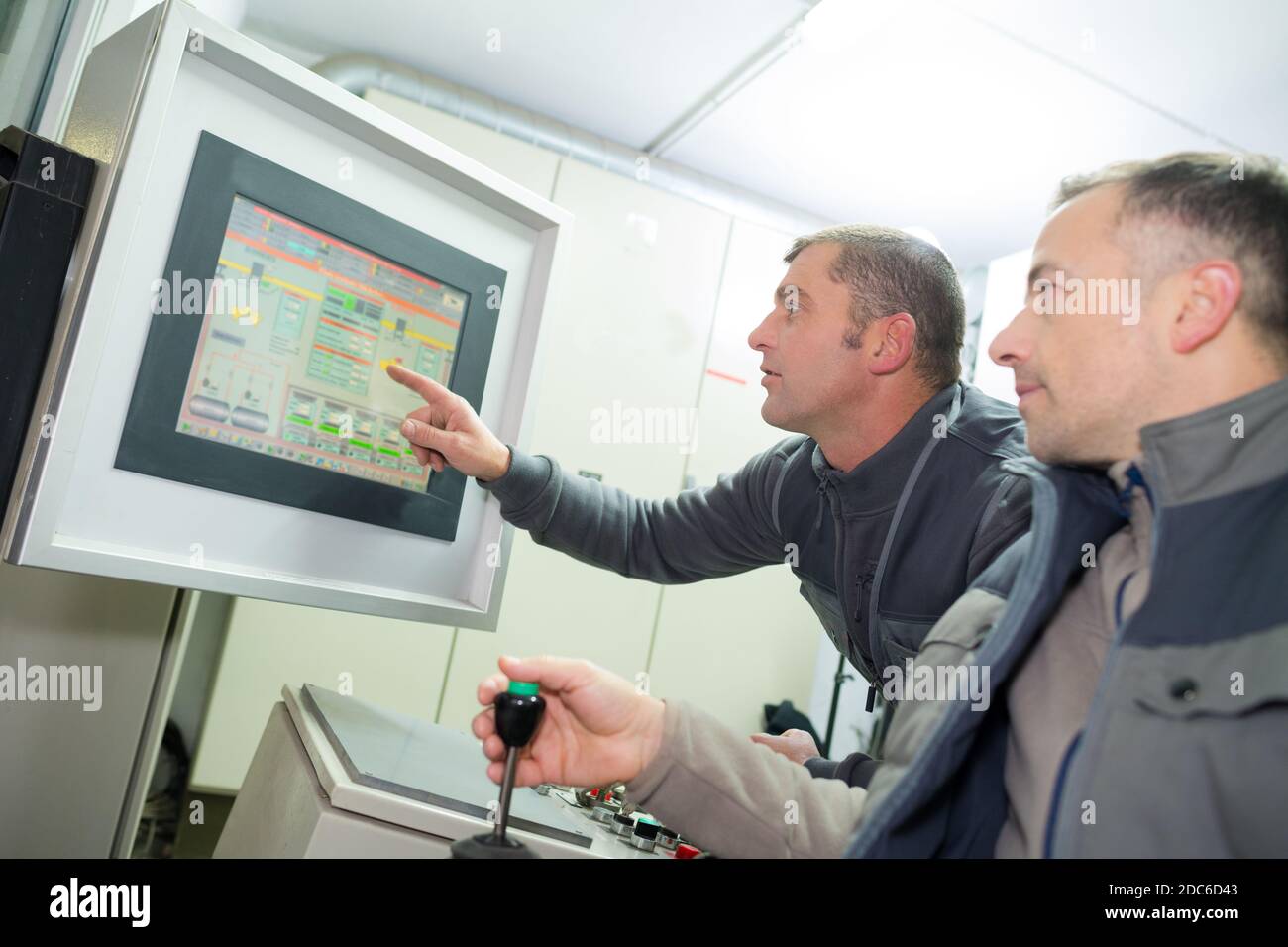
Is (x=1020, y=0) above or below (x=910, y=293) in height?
above

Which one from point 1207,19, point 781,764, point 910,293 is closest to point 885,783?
point 781,764

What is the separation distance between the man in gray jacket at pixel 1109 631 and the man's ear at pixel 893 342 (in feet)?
1.67

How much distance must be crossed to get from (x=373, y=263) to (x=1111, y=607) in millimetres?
913

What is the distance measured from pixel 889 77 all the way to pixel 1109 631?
7.20 feet

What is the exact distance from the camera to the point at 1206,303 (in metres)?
0.83

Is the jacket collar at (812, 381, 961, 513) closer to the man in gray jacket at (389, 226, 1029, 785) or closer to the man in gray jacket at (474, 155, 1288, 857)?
the man in gray jacket at (389, 226, 1029, 785)

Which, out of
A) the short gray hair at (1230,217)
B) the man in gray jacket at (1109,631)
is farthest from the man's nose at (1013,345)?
the short gray hair at (1230,217)

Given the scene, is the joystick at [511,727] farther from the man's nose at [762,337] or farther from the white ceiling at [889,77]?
the white ceiling at [889,77]

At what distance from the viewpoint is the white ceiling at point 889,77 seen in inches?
88.6

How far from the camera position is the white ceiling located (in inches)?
88.6

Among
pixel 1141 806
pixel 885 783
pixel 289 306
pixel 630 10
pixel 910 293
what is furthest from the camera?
pixel 630 10

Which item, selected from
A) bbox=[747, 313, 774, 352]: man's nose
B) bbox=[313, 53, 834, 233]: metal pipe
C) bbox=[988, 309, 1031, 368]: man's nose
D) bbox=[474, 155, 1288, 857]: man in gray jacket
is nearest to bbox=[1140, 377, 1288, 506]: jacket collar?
bbox=[474, 155, 1288, 857]: man in gray jacket

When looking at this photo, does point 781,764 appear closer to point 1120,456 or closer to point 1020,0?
point 1120,456
